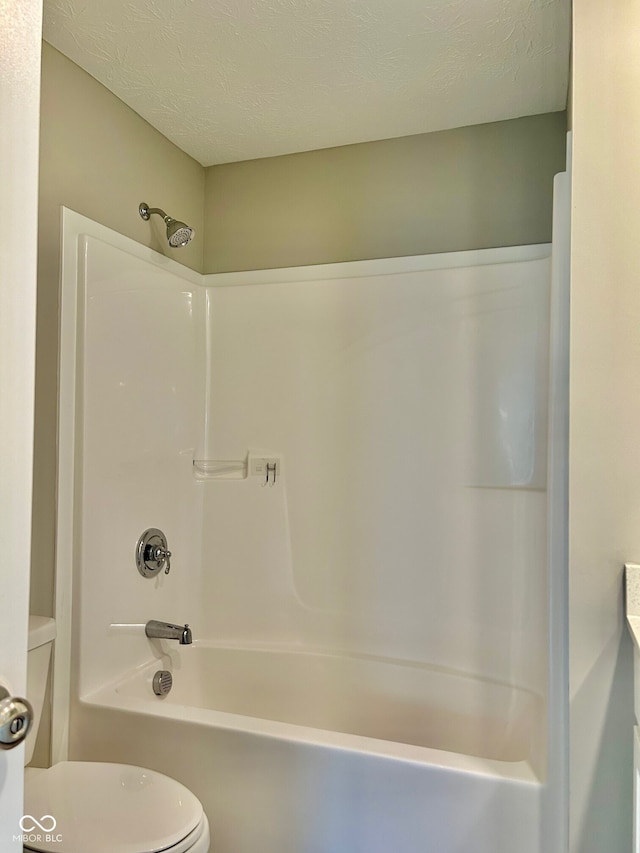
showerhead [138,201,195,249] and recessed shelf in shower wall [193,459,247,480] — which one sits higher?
showerhead [138,201,195,249]

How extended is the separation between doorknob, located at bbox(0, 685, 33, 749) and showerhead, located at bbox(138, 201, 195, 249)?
1.76m

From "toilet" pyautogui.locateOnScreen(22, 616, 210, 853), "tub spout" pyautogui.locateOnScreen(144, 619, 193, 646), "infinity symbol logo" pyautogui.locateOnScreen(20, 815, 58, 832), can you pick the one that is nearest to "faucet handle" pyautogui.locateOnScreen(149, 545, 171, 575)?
"tub spout" pyautogui.locateOnScreen(144, 619, 193, 646)

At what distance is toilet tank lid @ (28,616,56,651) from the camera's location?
64.6 inches

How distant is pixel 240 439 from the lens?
247 centimetres

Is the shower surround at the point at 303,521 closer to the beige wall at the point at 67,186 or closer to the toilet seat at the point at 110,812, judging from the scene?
the beige wall at the point at 67,186

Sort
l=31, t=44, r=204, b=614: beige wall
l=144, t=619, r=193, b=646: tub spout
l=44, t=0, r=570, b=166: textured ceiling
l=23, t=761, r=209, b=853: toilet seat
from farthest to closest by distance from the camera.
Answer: l=144, t=619, r=193, b=646: tub spout → l=31, t=44, r=204, b=614: beige wall → l=44, t=0, r=570, b=166: textured ceiling → l=23, t=761, r=209, b=853: toilet seat

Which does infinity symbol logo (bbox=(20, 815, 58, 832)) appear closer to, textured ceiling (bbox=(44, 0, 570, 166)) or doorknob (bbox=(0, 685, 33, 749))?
doorknob (bbox=(0, 685, 33, 749))

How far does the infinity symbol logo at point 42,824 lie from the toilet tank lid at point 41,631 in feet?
1.40

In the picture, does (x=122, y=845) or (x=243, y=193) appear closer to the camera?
(x=122, y=845)

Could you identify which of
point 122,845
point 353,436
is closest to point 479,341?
point 353,436

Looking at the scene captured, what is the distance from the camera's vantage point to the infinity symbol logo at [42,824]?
1.30 meters

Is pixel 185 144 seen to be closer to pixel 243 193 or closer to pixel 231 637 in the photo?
pixel 243 193

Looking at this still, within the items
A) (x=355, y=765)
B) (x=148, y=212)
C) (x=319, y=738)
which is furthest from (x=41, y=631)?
(x=148, y=212)

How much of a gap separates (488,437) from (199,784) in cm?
142
